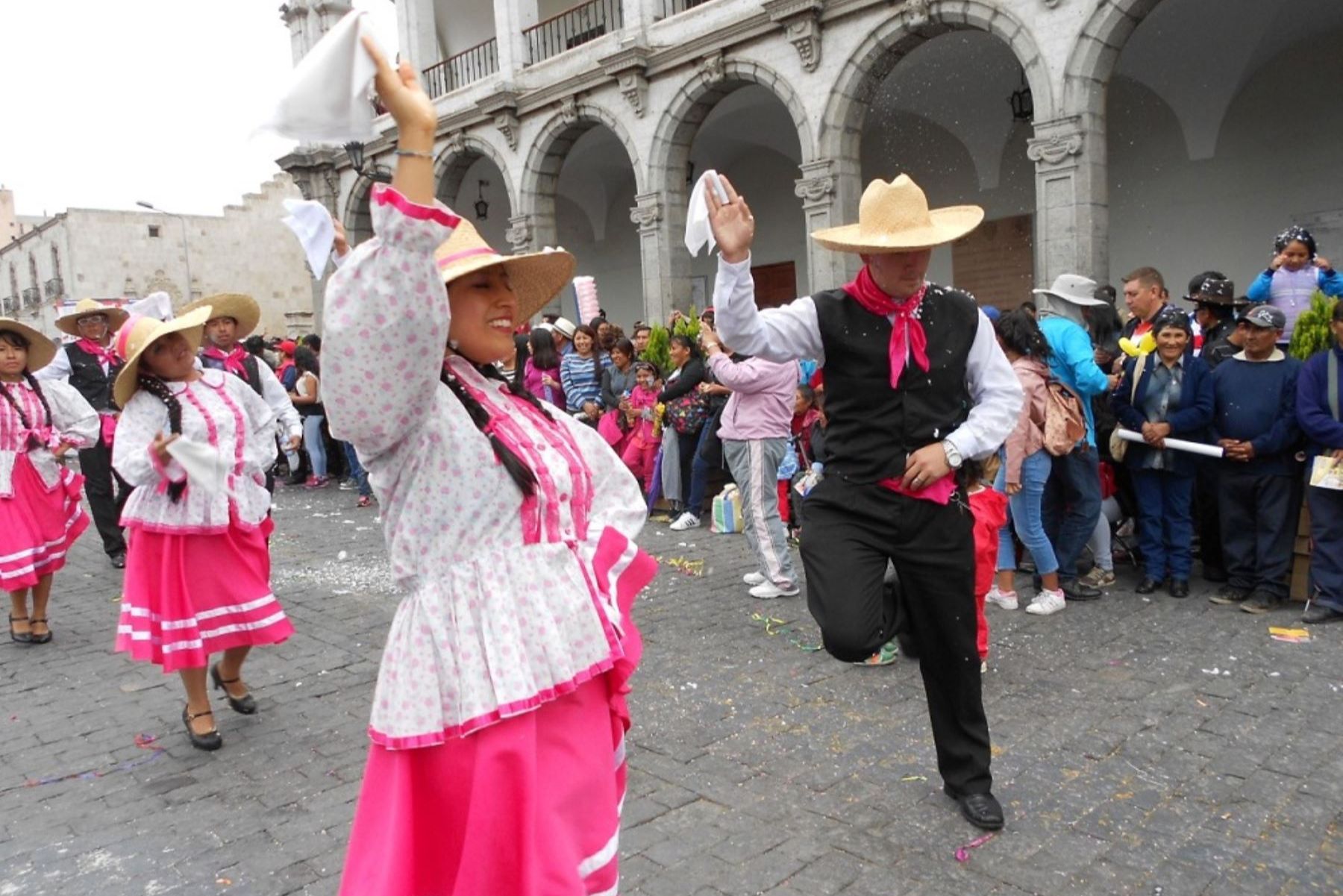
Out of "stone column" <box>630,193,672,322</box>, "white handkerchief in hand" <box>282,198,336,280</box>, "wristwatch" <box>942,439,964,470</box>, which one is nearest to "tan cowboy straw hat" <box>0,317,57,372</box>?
"white handkerchief in hand" <box>282,198,336,280</box>

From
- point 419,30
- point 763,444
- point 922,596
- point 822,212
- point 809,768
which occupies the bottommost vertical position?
point 809,768

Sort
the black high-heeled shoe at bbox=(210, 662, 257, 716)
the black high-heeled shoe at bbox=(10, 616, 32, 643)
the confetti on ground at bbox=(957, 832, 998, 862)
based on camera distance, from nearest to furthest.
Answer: the confetti on ground at bbox=(957, 832, 998, 862)
the black high-heeled shoe at bbox=(210, 662, 257, 716)
the black high-heeled shoe at bbox=(10, 616, 32, 643)

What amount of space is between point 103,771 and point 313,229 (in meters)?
3.50

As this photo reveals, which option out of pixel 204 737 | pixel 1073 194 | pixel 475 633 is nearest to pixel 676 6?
pixel 1073 194

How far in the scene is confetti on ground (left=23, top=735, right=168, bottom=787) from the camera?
4.30m

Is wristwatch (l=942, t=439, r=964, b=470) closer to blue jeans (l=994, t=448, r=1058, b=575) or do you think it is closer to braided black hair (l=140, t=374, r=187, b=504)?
blue jeans (l=994, t=448, r=1058, b=575)

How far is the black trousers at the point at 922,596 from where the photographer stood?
3.43 meters

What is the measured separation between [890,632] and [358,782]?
7.44 ft

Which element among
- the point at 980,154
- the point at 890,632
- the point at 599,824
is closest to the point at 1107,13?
the point at 980,154

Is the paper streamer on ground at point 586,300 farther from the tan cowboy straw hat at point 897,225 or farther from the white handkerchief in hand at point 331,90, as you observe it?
the white handkerchief in hand at point 331,90

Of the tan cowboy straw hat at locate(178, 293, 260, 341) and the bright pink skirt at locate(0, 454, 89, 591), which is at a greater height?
the tan cowboy straw hat at locate(178, 293, 260, 341)

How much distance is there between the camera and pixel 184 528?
4523mm

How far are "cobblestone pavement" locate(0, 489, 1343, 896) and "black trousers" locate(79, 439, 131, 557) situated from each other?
11.5ft

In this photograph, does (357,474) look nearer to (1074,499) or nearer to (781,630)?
(781,630)
